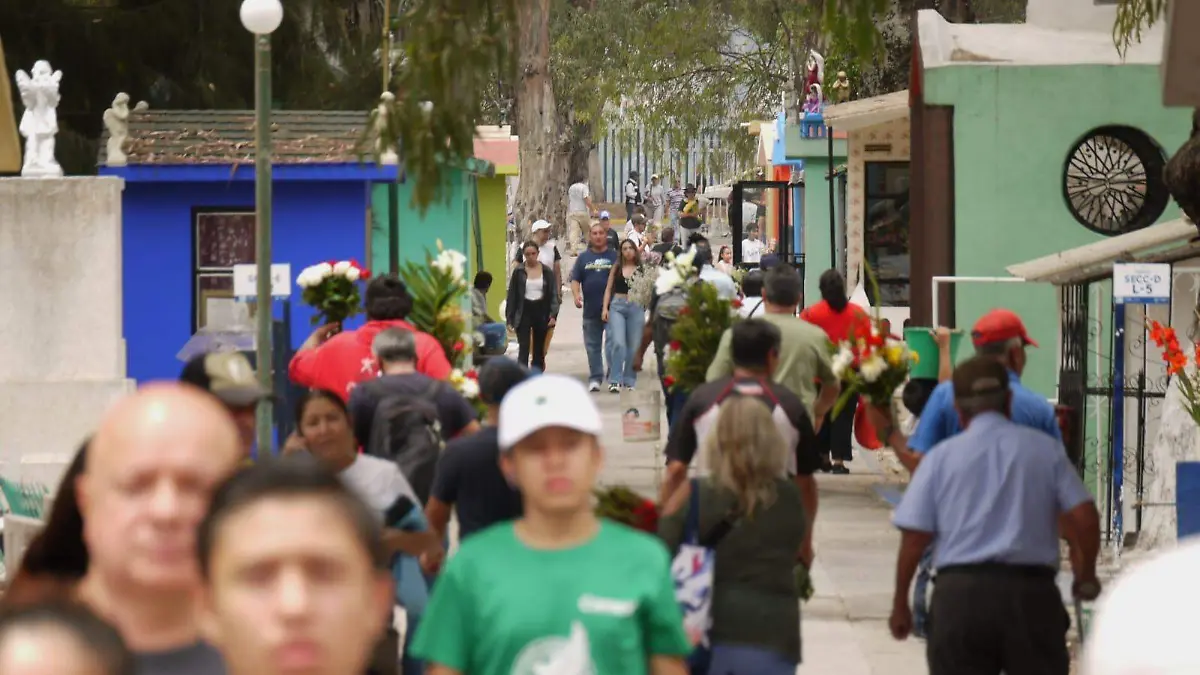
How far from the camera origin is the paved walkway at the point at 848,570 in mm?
10133

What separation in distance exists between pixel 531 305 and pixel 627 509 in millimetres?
15128

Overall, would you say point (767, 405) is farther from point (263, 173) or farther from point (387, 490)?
point (263, 173)

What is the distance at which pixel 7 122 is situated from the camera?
31.4 ft

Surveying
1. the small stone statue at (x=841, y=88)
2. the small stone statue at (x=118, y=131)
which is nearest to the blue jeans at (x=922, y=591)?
the small stone statue at (x=118, y=131)

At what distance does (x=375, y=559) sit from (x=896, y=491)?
12235 millimetres

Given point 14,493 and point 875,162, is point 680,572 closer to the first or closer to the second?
point 14,493

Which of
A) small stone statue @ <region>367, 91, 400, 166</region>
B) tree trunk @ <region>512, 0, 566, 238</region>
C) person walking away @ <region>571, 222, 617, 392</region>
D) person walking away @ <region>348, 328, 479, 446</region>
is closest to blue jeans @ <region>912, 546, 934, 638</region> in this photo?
person walking away @ <region>348, 328, 479, 446</region>

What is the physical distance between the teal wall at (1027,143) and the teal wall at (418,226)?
4.08 metres

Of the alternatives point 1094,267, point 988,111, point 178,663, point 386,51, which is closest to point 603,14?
point 988,111

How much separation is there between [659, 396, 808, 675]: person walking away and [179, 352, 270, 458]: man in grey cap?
149 cm

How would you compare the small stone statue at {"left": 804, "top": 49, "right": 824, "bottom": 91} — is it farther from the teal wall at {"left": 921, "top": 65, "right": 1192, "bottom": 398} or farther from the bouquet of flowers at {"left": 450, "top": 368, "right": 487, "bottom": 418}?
the bouquet of flowers at {"left": 450, "top": 368, "right": 487, "bottom": 418}

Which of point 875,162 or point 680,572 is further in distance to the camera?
point 875,162

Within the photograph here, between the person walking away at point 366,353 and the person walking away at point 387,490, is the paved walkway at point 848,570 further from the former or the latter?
the person walking away at point 387,490

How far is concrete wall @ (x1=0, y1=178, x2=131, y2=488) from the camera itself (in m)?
14.7
